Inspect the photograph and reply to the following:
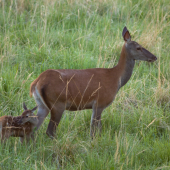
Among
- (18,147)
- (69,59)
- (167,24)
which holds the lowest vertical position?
(18,147)

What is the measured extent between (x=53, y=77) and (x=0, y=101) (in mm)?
1131

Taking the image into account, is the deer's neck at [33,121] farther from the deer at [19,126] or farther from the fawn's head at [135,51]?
the fawn's head at [135,51]

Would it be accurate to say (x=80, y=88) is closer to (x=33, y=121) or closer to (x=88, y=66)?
(x=33, y=121)

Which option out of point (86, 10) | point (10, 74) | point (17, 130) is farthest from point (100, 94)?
point (86, 10)

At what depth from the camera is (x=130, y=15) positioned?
8.63 meters

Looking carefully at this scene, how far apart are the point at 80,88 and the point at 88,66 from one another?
66.3 inches

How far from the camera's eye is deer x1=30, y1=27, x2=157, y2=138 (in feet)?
15.0

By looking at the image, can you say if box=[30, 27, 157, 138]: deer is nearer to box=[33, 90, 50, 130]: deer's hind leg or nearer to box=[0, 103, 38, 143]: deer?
box=[33, 90, 50, 130]: deer's hind leg

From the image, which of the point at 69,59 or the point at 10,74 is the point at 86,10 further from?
the point at 10,74

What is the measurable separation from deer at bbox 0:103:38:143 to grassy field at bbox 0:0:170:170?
4.1 inches

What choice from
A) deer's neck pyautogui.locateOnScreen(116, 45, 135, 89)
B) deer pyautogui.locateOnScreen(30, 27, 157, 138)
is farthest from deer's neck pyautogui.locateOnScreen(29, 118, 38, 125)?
deer's neck pyautogui.locateOnScreen(116, 45, 135, 89)

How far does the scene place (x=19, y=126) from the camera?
14.8ft

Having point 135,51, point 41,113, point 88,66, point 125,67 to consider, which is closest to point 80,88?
point 41,113

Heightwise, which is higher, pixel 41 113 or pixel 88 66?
pixel 88 66
